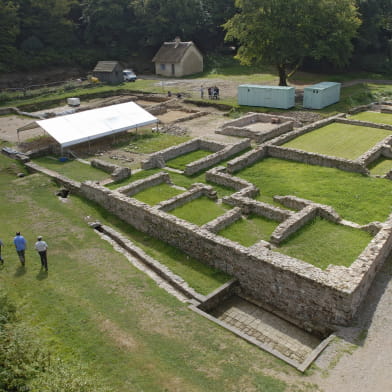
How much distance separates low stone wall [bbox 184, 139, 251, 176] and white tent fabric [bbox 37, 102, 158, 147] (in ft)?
25.1

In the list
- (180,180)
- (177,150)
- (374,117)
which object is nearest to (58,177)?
(180,180)

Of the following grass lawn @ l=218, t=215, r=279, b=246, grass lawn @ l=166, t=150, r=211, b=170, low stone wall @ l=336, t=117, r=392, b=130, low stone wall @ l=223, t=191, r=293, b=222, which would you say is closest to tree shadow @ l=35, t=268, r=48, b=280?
grass lawn @ l=218, t=215, r=279, b=246

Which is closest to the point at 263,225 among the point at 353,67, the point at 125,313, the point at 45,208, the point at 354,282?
the point at 354,282

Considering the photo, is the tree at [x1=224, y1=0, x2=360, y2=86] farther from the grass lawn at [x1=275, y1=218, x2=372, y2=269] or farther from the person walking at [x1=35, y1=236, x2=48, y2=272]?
the person walking at [x1=35, y1=236, x2=48, y2=272]

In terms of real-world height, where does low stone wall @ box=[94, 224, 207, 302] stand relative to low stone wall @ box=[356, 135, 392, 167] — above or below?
below

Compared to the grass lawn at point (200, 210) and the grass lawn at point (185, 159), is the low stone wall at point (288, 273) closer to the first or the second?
the grass lawn at point (200, 210)

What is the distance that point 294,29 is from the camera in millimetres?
35812

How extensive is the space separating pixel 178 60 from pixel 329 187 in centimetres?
3651

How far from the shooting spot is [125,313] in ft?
37.7

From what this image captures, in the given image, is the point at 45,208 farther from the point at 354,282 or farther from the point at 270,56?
the point at 270,56

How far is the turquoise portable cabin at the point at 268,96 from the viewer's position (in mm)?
33188

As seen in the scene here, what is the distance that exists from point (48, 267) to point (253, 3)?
101ft

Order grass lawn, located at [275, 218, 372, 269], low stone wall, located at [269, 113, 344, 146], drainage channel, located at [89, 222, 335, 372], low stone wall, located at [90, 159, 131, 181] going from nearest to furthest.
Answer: drainage channel, located at [89, 222, 335, 372] → grass lawn, located at [275, 218, 372, 269] → low stone wall, located at [90, 159, 131, 181] → low stone wall, located at [269, 113, 344, 146]

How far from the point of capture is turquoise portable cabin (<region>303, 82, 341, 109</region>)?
33.1m
